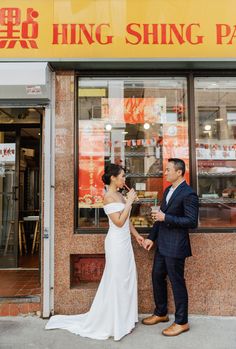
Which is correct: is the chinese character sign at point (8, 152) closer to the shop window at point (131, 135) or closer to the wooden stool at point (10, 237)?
the wooden stool at point (10, 237)

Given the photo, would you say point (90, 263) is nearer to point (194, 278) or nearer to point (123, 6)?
point (194, 278)

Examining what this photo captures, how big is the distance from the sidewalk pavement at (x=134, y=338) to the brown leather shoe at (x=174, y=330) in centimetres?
5

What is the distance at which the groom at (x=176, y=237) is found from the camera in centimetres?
383

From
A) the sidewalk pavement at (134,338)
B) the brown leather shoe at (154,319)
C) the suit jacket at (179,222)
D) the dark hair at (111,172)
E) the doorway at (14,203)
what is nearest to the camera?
the sidewalk pavement at (134,338)

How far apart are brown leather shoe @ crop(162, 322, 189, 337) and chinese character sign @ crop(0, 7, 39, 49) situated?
4053 mm

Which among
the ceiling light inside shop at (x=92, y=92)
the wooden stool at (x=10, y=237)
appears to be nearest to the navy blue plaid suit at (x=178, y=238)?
the ceiling light inside shop at (x=92, y=92)

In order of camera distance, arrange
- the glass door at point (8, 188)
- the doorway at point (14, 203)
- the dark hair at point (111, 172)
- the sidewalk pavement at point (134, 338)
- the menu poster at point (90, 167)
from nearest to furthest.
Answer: the sidewalk pavement at point (134, 338) → the dark hair at point (111, 172) → the menu poster at point (90, 167) → the doorway at point (14, 203) → the glass door at point (8, 188)

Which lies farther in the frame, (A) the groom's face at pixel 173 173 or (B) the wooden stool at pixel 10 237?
(B) the wooden stool at pixel 10 237

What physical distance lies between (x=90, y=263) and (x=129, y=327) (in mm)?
1134

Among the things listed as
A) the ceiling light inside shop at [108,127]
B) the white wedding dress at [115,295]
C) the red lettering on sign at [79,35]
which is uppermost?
the red lettering on sign at [79,35]

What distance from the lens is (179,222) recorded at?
3766 mm

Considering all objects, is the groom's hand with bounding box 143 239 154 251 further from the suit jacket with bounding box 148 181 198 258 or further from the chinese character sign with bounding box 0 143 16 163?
the chinese character sign with bounding box 0 143 16 163

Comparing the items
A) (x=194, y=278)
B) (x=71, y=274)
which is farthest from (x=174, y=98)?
(x=71, y=274)

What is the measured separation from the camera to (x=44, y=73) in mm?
4309
